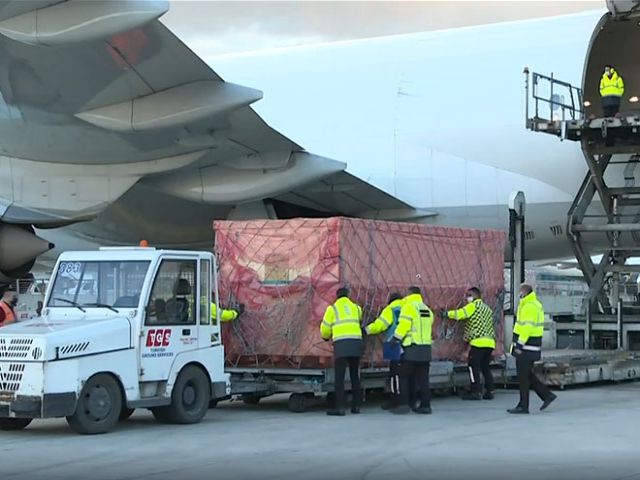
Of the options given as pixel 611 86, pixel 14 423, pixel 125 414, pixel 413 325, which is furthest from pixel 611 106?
pixel 14 423

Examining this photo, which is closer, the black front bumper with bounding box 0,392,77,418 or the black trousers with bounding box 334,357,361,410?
the black front bumper with bounding box 0,392,77,418

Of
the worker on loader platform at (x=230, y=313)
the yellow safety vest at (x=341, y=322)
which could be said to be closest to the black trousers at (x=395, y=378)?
the yellow safety vest at (x=341, y=322)

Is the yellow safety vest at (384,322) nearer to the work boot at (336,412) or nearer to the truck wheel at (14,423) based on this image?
the work boot at (336,412)

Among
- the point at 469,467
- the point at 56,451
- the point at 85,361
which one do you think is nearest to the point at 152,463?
the point at 56,451

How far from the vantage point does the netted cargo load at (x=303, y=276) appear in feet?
41.5

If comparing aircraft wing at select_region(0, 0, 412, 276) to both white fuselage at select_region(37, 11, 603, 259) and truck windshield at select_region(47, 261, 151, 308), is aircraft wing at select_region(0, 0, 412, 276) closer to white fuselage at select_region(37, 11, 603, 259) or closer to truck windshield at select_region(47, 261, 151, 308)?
white fuselage at select_region(37, 11, 603, 259)

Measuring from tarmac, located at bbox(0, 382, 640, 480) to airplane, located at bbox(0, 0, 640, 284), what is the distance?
5225 mm

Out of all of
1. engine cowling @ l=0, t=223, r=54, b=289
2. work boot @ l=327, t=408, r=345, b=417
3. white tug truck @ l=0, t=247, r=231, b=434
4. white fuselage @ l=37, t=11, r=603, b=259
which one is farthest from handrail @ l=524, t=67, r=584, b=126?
engine cowling @ l=0, t=223, r=54, b=289

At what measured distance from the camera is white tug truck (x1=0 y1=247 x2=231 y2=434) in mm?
9891

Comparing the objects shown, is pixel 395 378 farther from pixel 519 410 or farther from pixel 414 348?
pixel 519 410

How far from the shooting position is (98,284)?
447 inches

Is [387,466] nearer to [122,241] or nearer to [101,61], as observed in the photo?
[101,61]

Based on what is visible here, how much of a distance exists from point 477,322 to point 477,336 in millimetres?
206

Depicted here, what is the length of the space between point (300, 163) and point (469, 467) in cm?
996
